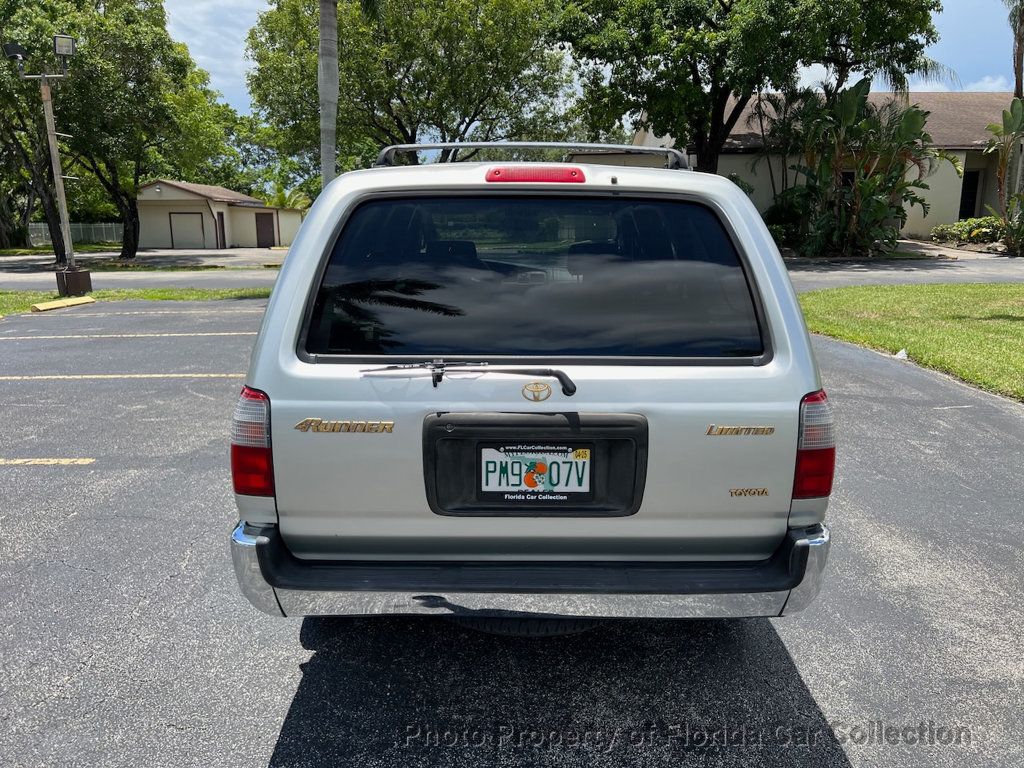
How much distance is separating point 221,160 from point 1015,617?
6469cm

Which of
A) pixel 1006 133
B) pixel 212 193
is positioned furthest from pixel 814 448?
pixel 212 193

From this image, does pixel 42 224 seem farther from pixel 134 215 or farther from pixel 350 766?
pixel 350 766

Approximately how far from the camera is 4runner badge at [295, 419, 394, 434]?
7.69ft

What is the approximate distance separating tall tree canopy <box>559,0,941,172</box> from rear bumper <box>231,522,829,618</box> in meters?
22.0

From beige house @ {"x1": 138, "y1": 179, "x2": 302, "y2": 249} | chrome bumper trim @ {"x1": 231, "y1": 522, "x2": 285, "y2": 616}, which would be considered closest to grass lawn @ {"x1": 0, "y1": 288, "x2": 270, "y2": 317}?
chrome bumper trim @ {"x1": 231, "y1": 522, "x2": 285, "y2": 616}

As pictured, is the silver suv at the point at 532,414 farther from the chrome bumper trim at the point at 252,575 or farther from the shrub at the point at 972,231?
the shrub at the point at 972,231

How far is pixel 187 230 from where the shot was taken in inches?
1718

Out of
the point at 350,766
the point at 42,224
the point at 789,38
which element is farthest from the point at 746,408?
the point at 42,224

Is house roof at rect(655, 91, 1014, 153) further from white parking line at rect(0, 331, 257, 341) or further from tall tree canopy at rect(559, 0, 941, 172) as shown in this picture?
white parking line at rect(0, 331, 257, 341)

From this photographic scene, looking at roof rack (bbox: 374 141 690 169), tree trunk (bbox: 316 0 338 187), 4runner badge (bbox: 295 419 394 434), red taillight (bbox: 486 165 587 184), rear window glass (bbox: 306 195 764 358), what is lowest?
4runner badge (bbox: 295 419 394 434)

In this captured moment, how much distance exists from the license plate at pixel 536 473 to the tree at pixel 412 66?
965 inches

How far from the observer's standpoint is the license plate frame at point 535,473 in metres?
2.40

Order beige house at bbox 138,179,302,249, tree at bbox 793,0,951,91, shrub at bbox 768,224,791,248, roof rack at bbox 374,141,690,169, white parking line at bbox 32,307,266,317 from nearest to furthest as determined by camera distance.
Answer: roof rack at bbox 374,141,690,169 < white parking line at bbox 32,307,266,317 < tree at bbox 793,0,951,91 < shrub at bbox 768,224,791,248 < beige house at bbox 138,179,302,249

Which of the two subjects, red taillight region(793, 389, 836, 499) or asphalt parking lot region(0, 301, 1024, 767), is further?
asphalt parking lot region(0, 301, 1024, 767)
